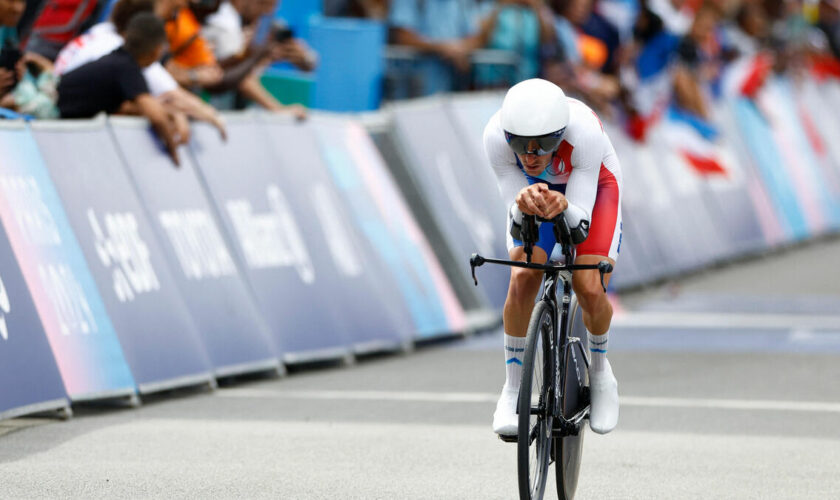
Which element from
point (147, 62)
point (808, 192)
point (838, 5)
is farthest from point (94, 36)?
point (838, 5)

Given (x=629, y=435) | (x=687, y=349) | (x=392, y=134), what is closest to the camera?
(x=629, y=435)

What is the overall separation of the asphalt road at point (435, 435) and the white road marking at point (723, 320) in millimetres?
1091

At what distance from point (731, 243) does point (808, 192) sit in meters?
4.60

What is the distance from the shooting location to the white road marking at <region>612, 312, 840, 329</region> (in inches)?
578

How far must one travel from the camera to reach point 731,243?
2156cm

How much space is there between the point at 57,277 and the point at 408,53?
7474mm

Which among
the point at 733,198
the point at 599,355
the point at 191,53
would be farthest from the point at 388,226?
the point at 733,198

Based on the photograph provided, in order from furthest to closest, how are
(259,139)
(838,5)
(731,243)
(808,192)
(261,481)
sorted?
(838,5)
(808,192)
(731,243)
(259,139)
(261,481)

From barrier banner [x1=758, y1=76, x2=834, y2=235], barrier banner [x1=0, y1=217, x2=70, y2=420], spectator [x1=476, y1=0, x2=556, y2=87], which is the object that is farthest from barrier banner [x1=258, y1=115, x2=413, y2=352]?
barrier banner [x1=758, y1=76, x2=834, y2=235]

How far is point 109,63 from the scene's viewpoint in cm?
1095

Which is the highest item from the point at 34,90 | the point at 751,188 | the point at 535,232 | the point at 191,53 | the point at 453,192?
the point at 34,90

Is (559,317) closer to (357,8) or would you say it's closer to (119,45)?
(119,45)

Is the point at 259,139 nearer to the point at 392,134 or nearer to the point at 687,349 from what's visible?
the point at 392,134

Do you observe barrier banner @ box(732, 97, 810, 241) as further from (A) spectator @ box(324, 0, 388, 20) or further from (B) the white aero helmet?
(B) the white aero helmet
